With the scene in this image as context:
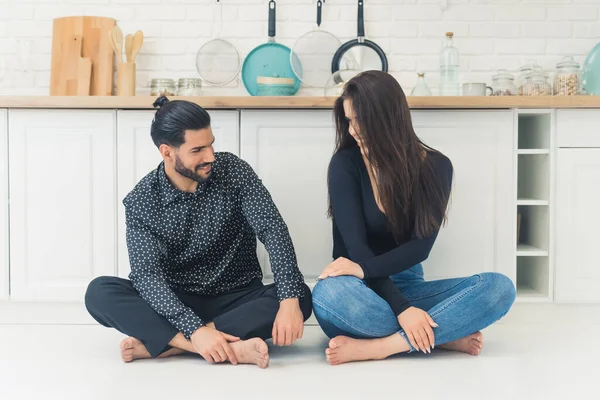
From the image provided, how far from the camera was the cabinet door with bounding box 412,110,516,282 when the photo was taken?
274cm

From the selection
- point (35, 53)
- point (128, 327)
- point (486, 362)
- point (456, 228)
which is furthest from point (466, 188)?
point (35, 53)

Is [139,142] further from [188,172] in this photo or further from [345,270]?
Result: [345,270]

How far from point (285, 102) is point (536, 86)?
113 cm

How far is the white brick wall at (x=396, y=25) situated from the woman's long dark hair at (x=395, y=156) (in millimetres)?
1107

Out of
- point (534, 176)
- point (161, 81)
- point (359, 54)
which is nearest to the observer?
point (534, 176)

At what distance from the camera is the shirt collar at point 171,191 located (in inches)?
89.8

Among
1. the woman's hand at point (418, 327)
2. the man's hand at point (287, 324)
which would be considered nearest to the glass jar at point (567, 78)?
the woman's hand at point (418, 327)

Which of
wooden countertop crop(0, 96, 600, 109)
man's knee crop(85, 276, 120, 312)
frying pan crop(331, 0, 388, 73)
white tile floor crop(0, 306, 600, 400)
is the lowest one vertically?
white tile floor crop(0, 306, 600, 400)

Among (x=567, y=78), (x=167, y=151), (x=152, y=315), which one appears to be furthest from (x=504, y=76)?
(x=152, y=315)

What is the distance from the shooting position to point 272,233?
2.29 metres

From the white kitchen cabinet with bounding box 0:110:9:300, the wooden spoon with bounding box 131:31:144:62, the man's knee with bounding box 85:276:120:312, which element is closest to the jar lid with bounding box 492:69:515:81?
the wooden spoon with bounding box 131:31:144:62

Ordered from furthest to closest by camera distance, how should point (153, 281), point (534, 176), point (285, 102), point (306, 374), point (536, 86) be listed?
point (536, 86) < point (534, 176) < point (285, 102) < point (153, 281) < point (306, 374)

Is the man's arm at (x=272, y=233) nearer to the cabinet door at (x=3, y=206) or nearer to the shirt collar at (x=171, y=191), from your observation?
the shirt collar at (x=171, y=191)

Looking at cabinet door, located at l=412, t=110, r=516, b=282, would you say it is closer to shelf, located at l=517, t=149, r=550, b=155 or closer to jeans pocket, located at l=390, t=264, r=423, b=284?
shelf, located at l=517, t=149, r=550, b=155
